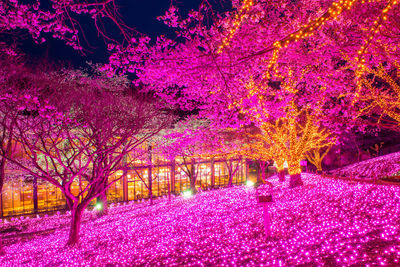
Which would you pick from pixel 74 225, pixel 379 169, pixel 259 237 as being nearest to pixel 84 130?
pixel 74 225

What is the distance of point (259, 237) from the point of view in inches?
278

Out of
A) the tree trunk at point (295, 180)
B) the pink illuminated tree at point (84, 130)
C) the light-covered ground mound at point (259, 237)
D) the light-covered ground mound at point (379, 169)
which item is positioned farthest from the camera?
the light-covered ground mound at point (379, 169)

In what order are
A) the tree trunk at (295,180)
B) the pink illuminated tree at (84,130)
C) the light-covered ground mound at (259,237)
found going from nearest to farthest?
the light-covered ground mound at (259,237), the pink illuminated tree at (84,130), the tree trunk at (295,180)

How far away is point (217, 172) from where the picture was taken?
31.5 m

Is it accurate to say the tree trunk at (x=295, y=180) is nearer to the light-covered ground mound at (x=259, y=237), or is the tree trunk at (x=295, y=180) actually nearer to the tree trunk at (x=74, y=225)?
the light-covered ground mound at (x=259, y=237)

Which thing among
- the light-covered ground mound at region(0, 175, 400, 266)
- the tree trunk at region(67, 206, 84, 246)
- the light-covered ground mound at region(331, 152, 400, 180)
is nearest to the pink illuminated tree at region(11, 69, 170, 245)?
the tree trunk at region(67, 206, 84, 246)

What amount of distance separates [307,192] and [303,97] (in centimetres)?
435

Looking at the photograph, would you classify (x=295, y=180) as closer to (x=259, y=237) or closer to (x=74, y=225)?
(x=259, y=237)

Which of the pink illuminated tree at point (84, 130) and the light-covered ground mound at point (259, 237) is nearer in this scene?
the light-covered ground mound at point (259, 237)

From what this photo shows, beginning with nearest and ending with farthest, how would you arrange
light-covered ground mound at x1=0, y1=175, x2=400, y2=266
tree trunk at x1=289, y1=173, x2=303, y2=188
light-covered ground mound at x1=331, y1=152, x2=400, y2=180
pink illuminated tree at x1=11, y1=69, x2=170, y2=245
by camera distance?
light-covered ground mound at x1=0, y1=175, x2=400, y2=266
pink illuminated tree at x1=11, y1=69, x2=170, y2=245
tree trunk at x1=289, y1=173, x2=303, y2=188
light-covered ground mound at x1=331, y1=152, x2=400, y2=180

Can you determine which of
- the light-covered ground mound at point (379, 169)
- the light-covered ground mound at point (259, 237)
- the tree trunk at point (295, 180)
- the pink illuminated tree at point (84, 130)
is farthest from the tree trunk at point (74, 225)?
the light-covered ground mound at point (379, 169)

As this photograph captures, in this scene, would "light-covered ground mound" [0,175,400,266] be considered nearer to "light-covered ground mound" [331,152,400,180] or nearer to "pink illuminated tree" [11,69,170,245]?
"pink illuminated tree" [11,69,170,245]

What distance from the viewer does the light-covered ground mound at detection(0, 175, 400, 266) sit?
16.5 feet

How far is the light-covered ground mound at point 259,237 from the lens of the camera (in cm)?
502
